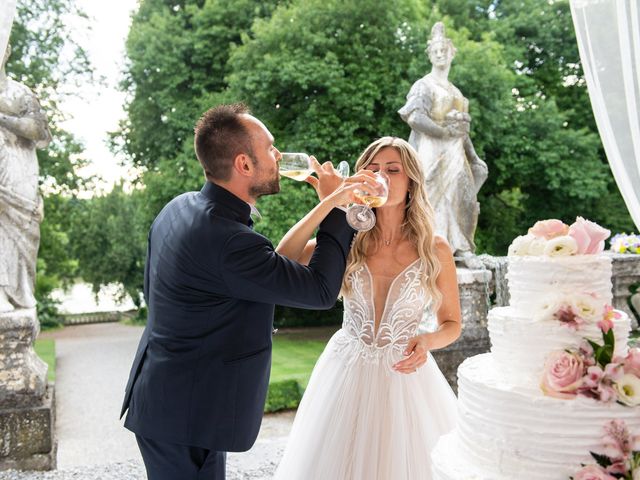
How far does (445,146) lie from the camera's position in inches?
229

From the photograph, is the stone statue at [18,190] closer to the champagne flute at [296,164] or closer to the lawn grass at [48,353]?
the champagne flute at [296,164]

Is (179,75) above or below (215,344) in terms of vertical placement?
above

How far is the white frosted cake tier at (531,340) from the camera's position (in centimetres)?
179

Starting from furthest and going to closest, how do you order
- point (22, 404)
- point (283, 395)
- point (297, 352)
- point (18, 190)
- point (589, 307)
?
point (297, 352)
point (283, 395)
point (18, 190)
point (22, 404)
point (589, 307)

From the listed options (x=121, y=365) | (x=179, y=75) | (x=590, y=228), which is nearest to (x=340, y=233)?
(x=590, y=228)

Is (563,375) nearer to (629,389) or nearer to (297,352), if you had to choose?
(629,389)

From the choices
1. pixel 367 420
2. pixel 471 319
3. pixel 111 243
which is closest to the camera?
pixel 367 420

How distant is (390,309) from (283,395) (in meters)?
5.72

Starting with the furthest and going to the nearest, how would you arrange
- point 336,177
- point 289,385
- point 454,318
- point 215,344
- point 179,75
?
point 179,75 < point 289,385 < point 454,318 < point 336,177 < point 215,344

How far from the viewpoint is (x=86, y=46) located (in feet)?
41.3

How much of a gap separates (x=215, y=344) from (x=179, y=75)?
11.2 m

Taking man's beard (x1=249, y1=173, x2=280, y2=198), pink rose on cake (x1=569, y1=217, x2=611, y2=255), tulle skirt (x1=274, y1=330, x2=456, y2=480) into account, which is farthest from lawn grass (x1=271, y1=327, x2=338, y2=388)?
pink rose on cake (x1=569, y1=217, x2=611, y2=255)

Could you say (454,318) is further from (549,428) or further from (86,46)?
(86,46)

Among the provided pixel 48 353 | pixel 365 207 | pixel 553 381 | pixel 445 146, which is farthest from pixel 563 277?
pixel 48 353
